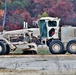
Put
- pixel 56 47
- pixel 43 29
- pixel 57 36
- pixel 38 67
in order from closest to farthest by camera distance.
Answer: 1. pixel 38 67
2. pixel 56 47
3. pixel 57 36
4. pixel 43 29

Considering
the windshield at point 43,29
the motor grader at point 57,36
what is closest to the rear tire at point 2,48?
the motor grader at point 57,36

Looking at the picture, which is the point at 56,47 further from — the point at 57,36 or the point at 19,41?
the point at 19,41

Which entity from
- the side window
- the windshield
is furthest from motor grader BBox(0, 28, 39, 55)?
the side window


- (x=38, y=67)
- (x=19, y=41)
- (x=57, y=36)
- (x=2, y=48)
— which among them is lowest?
(x=38, y=67)

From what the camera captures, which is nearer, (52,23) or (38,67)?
(38,67)

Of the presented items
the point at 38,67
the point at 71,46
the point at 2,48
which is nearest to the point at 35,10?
the point at 71,46

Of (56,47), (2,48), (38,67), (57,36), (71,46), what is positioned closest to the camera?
(38,67)

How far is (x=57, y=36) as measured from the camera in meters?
25.3

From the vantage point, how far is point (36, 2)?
5847cm

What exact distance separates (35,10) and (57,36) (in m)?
33.7

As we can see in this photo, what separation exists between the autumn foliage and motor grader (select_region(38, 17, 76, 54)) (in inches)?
1035

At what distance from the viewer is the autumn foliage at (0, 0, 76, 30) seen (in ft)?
177

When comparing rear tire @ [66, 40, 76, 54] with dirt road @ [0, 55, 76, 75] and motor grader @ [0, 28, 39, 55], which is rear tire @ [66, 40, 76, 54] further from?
dirt road @ [0, 55, 76, 75]

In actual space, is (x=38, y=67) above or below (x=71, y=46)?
below
